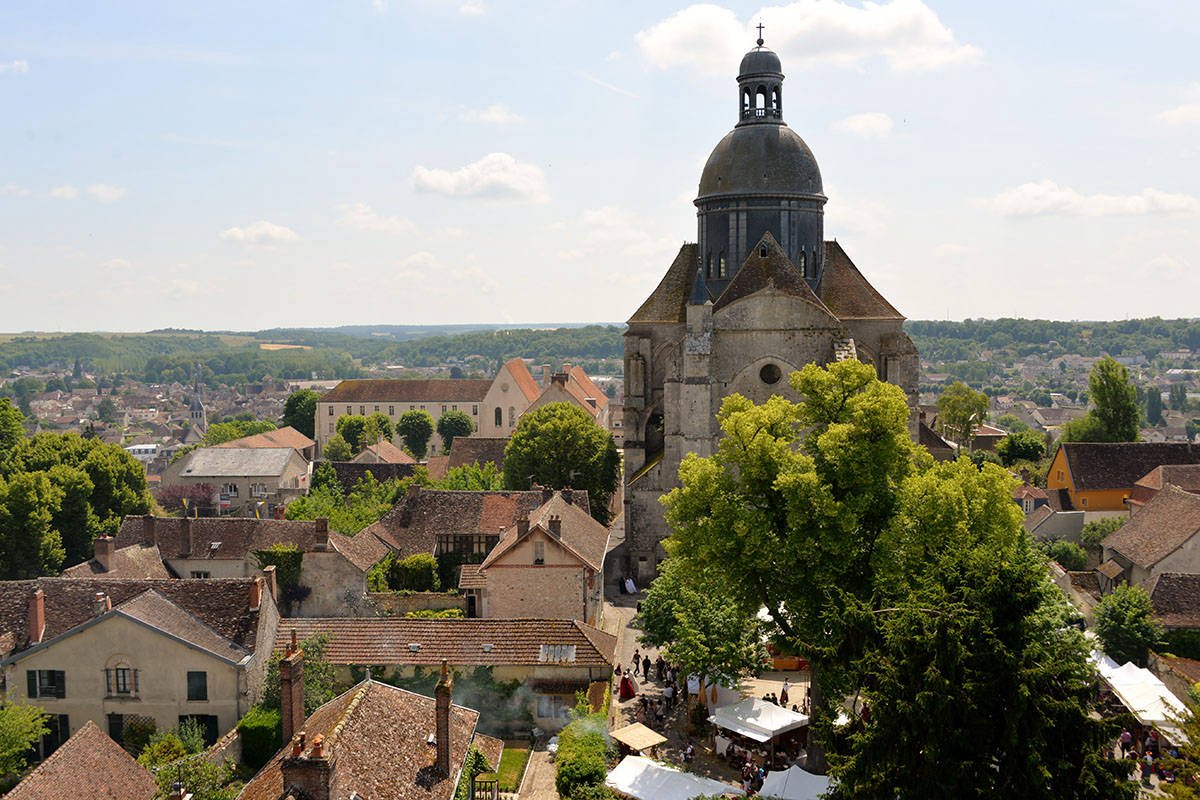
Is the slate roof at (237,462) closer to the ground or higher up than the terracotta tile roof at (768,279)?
closer to the ground

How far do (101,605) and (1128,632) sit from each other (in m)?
34.0

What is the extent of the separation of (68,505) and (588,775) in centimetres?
4140

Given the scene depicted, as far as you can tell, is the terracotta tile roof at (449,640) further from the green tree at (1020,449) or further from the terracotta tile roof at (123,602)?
the green tree at (1020,449)

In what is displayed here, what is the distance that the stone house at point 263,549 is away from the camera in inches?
1673

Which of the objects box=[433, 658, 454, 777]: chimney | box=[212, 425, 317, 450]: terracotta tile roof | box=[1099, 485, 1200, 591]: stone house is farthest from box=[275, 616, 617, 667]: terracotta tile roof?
box=[212, 425, 317, 450]: terracotta tile roof

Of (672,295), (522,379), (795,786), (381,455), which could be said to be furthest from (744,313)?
(522,379)

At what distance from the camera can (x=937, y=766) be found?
67.8ft

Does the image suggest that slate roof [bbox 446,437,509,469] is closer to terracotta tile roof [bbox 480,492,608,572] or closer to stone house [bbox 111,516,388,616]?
terracotta tile roof [bbox 480,492,608,572]

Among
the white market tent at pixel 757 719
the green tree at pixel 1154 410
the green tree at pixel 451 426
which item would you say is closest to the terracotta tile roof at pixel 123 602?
the white market tent at pixel 757 719

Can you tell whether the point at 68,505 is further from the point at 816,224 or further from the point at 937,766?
the point at 937,766

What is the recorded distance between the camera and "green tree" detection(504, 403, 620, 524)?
60.7 meters

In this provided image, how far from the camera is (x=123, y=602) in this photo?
108ft

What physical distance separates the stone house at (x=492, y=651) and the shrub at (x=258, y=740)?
322 cm

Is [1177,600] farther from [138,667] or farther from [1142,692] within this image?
[138,667]
